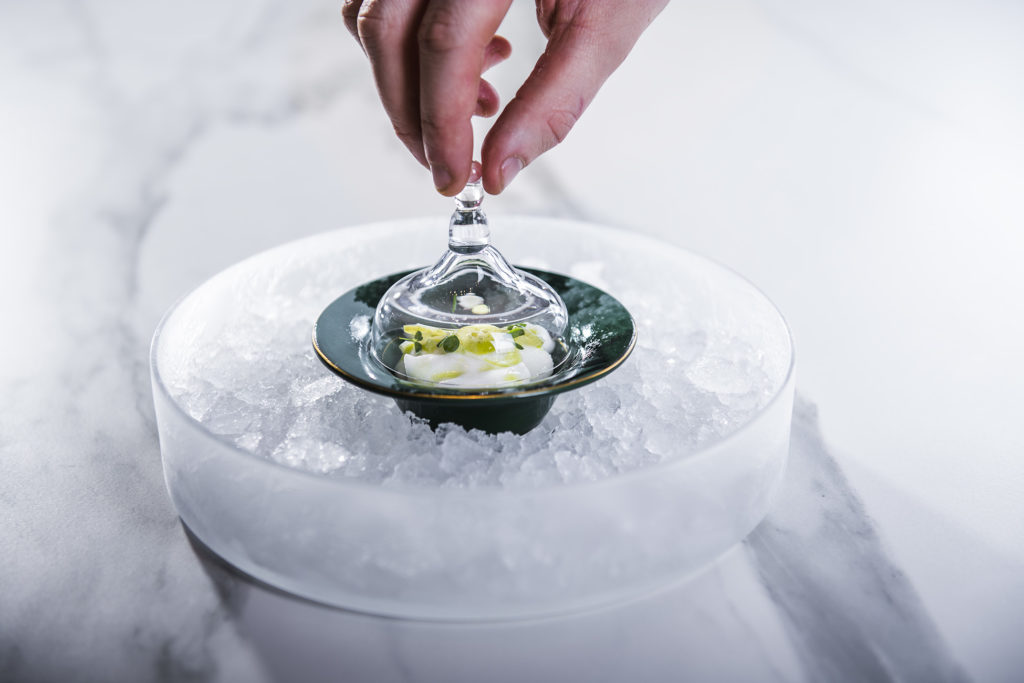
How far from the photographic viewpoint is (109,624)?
3.04ft

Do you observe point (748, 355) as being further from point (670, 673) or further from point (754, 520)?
point (670, 673)

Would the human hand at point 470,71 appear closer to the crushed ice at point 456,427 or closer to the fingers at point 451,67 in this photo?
the fingers at point 451,67

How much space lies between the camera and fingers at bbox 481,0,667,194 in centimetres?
110

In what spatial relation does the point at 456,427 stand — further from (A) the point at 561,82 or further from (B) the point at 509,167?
(A) the point at 561,82

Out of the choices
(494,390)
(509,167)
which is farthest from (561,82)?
(494,390)

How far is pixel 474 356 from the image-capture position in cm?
107

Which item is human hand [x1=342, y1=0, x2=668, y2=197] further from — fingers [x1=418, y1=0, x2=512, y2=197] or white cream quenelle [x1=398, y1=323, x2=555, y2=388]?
white cream quenelle [x1=398, y1=323, x2=555, y2=388]

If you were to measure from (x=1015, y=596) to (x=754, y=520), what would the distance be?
278mm

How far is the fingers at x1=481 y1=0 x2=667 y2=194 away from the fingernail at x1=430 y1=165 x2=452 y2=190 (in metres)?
0.06

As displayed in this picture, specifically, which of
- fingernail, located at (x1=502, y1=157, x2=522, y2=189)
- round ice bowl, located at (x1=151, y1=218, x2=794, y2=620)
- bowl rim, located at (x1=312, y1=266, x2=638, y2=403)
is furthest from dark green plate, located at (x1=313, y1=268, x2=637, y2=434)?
fingernail, located at (x1=502, y1=157, x2=522, y2=189)

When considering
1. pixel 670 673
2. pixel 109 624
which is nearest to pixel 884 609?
pixel 670 673

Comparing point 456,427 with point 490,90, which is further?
point 490,90

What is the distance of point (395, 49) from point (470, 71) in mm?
99

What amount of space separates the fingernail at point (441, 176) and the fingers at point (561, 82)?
0.06 metres
